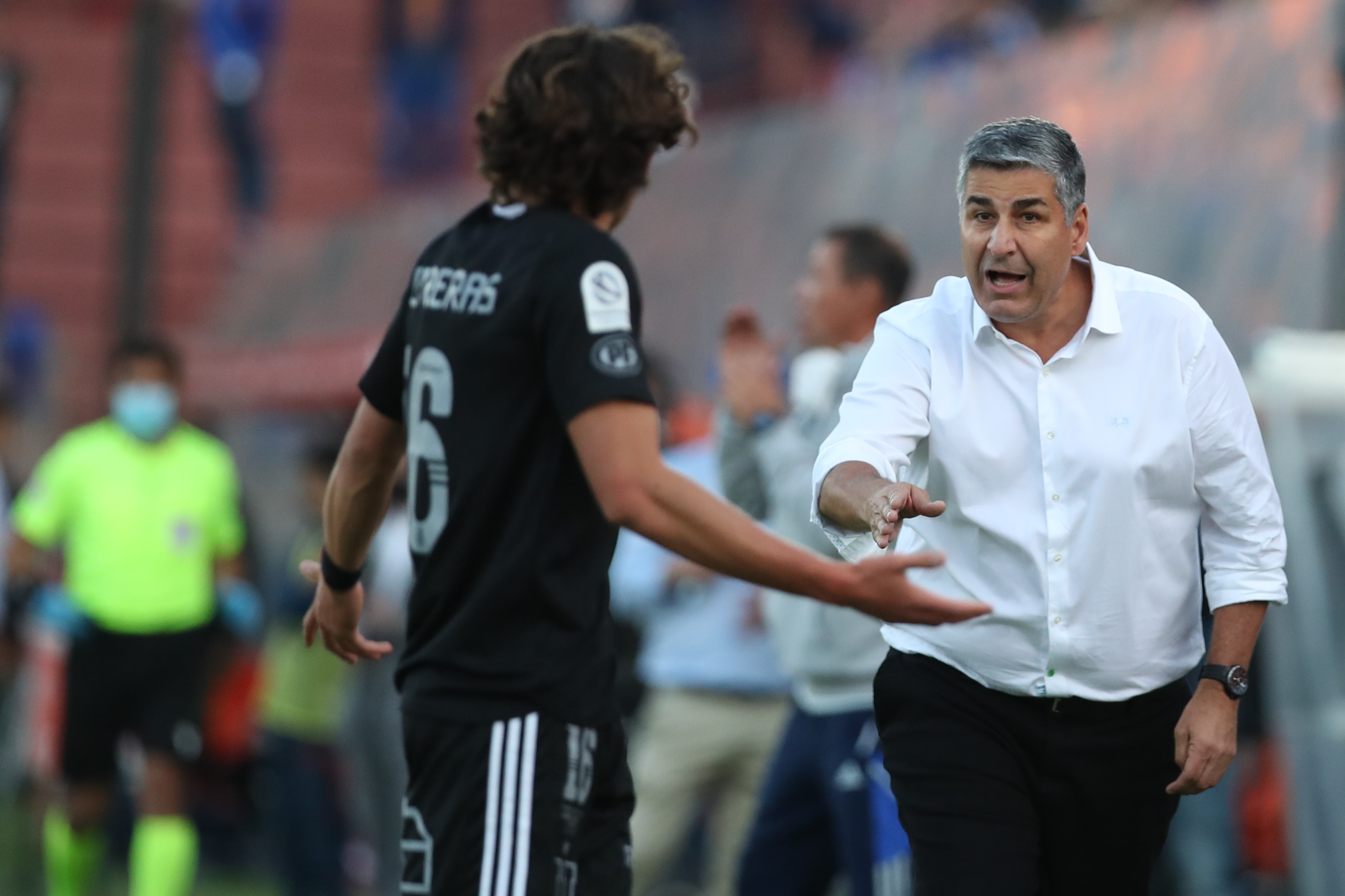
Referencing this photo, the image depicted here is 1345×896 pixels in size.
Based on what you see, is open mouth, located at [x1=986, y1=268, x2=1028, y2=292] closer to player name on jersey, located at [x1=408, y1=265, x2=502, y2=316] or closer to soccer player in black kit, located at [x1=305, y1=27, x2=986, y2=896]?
soccer player in black kit, located at [x1=305, y1=27, x2=986, y2=896]

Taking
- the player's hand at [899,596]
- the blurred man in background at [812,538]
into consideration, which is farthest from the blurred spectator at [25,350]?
the player's hand at [899,596]

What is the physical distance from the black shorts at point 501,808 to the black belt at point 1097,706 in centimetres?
80

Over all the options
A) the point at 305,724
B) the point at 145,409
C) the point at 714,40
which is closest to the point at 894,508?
the point at 145,409

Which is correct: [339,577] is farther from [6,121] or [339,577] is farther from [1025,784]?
[6,121]

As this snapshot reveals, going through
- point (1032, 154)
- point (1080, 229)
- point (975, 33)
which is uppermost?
point (975, 33)

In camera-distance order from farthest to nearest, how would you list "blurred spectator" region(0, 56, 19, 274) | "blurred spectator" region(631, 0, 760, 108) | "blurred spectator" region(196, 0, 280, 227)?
1. "blurred spectator" region(0, 56, 19, 274)
2. "blurred spectator" region(196, 0, 280, 227)
3. "blurred spectator" region(631, 0, 760, 108)

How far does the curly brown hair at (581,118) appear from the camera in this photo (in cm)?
321

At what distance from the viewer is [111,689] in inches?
309

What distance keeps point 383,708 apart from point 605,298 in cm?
576

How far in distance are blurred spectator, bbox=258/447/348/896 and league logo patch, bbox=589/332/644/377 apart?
5.85 meters

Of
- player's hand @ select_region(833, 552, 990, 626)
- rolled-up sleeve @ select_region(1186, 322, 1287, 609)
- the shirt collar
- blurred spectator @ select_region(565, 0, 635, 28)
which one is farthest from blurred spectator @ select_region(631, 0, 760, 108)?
player's hand @ select_region(833, 552, 990, 626)

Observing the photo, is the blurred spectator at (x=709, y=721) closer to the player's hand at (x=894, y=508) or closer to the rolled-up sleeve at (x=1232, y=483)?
the rolled-up sleeve at (x=1232, y=483)

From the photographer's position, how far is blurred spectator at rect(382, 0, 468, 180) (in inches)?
742

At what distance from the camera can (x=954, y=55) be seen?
1009cm
